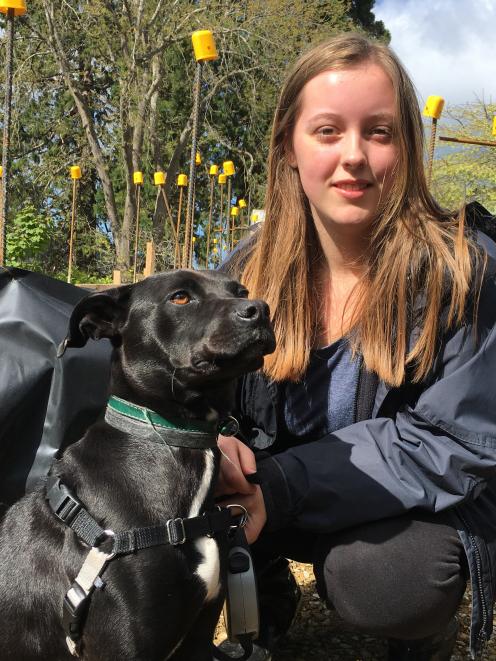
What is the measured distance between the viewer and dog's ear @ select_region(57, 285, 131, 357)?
195 cm

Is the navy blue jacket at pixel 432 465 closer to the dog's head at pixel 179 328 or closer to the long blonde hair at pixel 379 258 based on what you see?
the long blonde hair at pixel 379 258

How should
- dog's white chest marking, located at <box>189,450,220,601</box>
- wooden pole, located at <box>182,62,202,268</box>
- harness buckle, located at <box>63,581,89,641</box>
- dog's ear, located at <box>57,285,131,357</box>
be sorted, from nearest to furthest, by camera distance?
1. harness buckle, located at <box>63,581,89,641</box>
2. dog's white chest marking, located at <box>189,450,220,601</box>
3. dog's ear, located at <box>57,285,131,357</box>
4. wooden pole, located at <box>182,62,202,268</box>

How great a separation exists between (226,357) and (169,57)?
1661 cm

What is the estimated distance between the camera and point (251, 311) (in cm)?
184

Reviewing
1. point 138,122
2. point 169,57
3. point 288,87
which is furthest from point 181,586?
point 169,57

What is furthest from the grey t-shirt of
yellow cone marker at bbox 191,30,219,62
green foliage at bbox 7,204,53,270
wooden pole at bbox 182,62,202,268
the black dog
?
green foliage at bbox 7,204,53,270

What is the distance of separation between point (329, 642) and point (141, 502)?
1.38 metres

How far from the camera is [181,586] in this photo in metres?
1.73

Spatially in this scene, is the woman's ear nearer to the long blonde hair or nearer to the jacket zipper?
the long blonde hair

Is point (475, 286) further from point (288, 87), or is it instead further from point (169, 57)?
point (169, 57)

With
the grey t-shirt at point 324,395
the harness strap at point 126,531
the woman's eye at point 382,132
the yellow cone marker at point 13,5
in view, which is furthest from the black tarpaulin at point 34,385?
the yellow cone marker at point 13,5

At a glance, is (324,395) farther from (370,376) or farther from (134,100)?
(134,100)

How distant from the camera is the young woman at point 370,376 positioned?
82.4 inches

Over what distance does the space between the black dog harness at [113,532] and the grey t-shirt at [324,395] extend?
0.62 m
